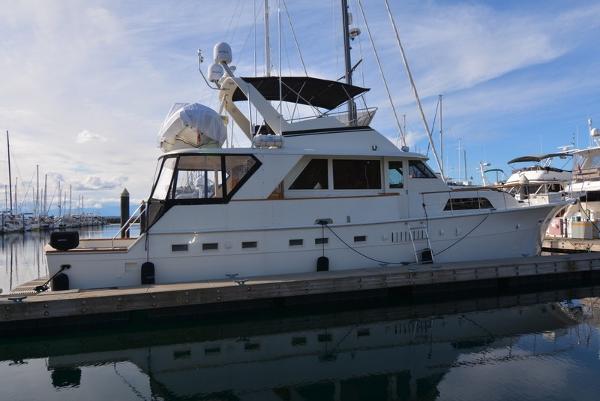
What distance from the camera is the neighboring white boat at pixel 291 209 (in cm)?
884

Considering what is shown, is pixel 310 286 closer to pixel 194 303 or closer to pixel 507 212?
pixel 194 303

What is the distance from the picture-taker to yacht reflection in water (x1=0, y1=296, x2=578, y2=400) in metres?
5.93

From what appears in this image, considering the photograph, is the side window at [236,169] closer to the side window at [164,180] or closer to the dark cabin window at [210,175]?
the dark cabin window at [210,175]

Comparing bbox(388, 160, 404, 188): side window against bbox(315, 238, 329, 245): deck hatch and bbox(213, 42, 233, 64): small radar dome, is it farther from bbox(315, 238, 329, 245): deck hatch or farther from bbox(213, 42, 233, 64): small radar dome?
bbox(213, 42, 233, 64): small radar dome

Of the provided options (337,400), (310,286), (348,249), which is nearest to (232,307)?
(310,286)

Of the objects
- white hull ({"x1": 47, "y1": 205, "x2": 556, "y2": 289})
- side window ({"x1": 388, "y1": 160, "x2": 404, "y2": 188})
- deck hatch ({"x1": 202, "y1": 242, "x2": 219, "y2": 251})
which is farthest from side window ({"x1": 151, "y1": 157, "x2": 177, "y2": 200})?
side window ({"x1": 388, "y1": 160, "x2": 404, "y2": 188})

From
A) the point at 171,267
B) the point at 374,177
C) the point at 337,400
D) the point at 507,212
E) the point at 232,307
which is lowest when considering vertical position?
the point at 337,400

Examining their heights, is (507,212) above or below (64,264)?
above

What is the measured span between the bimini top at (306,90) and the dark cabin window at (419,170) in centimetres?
220

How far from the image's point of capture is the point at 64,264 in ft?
27.5

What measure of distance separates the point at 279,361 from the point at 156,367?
187 cm

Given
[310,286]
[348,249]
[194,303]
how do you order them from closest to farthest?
1. [194,303]
2. [310,286]
3. [348,249]

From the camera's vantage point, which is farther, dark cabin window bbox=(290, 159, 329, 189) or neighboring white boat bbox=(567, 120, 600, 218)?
neighboring white boat bbox=(567, 120, 600, 218)

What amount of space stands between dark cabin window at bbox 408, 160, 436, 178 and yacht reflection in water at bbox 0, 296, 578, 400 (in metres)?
3.24
